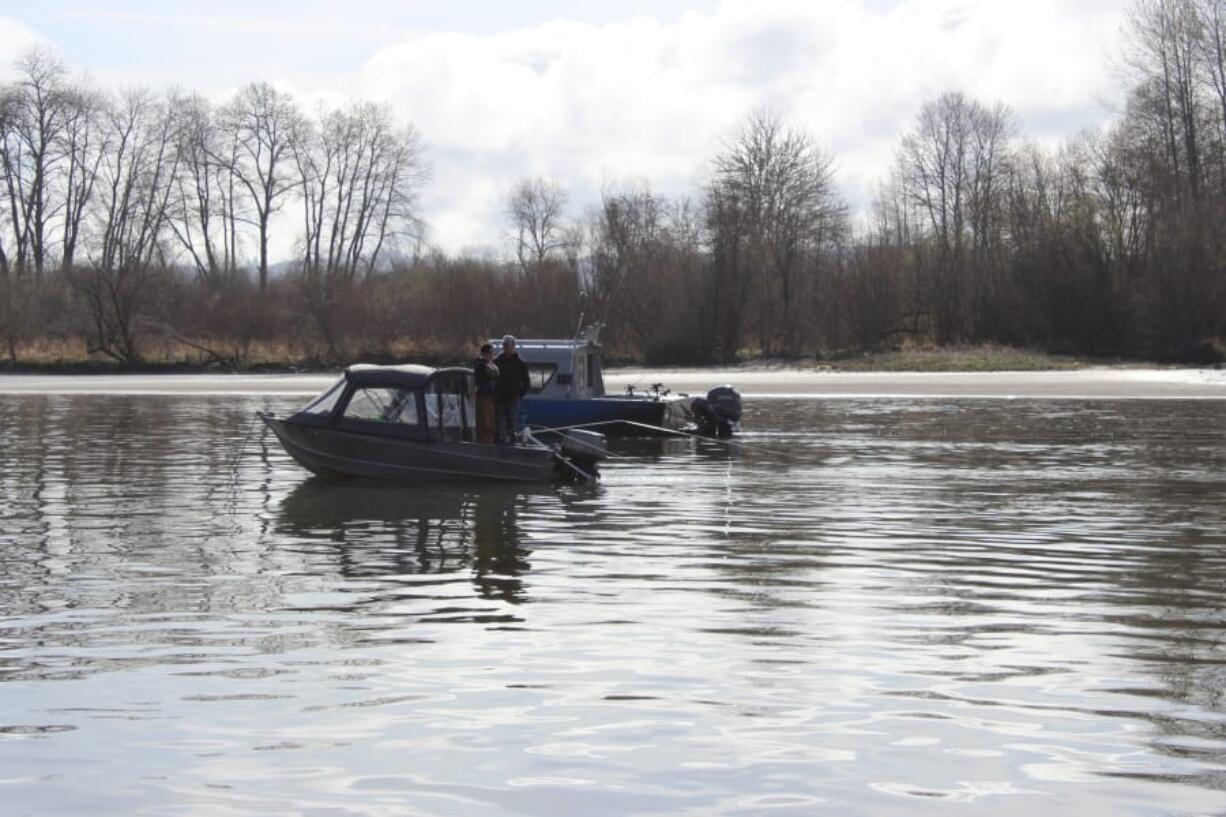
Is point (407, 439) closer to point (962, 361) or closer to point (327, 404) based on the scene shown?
point (327, 404)

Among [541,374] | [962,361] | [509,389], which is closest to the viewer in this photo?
[509,389]

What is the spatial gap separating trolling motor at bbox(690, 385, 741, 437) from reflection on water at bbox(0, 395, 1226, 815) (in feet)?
30.8

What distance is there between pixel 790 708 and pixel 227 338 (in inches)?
2521

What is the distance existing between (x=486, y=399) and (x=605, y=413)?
895 centimetres

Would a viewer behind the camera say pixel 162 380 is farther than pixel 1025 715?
Yes

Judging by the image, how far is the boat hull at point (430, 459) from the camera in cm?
2061

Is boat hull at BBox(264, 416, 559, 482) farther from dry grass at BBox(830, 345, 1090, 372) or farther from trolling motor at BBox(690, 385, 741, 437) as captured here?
dry grass at BBox(830, 345, 1090, 372)

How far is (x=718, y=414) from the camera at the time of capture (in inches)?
1180

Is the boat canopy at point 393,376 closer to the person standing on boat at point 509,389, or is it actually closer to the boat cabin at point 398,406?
the boat cabin at point 398,406

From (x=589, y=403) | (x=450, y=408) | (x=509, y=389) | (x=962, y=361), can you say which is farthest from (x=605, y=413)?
(x=962, y=361)

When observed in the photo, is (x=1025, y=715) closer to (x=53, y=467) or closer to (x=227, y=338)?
(x=53, y=467)

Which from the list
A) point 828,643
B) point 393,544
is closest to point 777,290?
point 393,544

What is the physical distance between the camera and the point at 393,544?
1515 centimetres

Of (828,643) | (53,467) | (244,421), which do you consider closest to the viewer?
(828,643)
